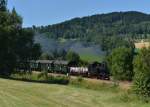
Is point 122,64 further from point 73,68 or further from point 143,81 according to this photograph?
point 143,81

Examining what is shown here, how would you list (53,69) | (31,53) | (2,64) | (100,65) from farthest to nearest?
(53,69)
(100,65)
(31,53)
(2,64)

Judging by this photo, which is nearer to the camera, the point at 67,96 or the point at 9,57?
the point at 67,96

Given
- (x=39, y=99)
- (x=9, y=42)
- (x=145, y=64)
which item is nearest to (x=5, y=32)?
(x=9, y=42)

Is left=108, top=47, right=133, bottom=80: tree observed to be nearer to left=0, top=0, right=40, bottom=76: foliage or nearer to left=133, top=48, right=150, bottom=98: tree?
left=0, top=0, right=40, bottom=76: foliage

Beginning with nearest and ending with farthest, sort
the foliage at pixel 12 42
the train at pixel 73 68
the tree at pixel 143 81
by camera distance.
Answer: the tree at pixel 143 81, the foliage at pixel 12 42, the train at pixel 73 68

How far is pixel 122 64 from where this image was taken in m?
87.7

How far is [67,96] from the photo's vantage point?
33188mm

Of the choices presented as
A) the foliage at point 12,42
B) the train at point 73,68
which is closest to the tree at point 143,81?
the foliage at point 12,42

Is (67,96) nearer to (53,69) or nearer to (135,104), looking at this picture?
(135,104)

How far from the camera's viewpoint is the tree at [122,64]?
8395cm

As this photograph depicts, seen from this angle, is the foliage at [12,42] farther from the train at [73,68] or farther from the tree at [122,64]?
the tree at [122,64]

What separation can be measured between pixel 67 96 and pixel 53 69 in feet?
243

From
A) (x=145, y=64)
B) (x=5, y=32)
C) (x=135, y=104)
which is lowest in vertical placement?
(x=135, y=104)

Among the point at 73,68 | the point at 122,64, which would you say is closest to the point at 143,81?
the point at 122,64
